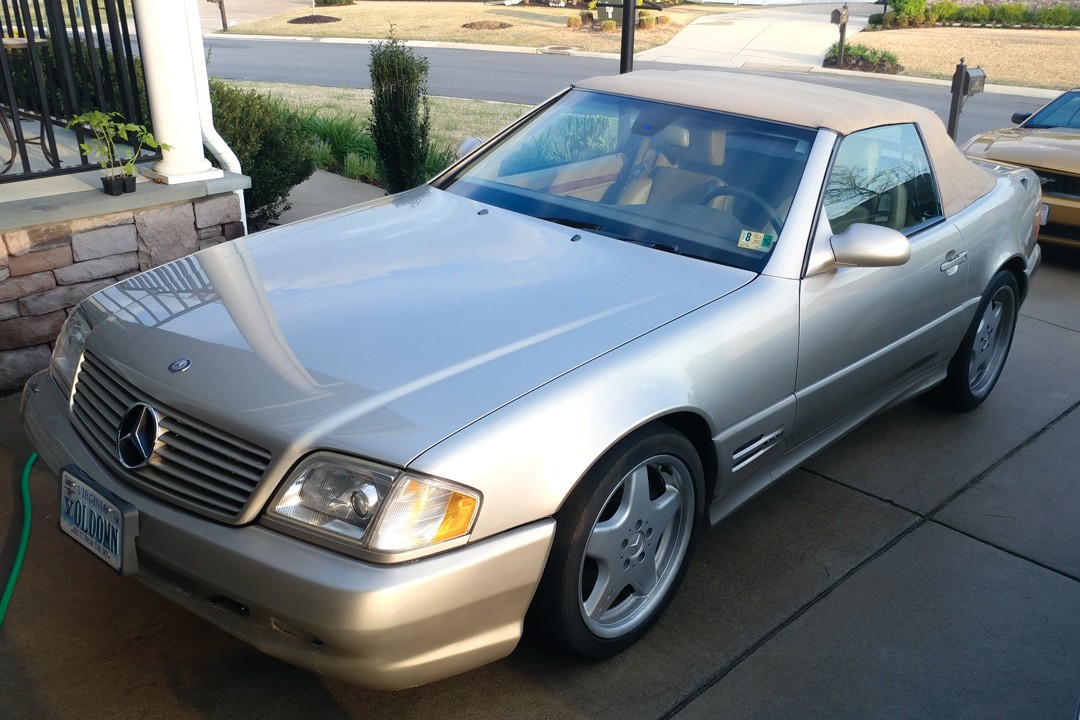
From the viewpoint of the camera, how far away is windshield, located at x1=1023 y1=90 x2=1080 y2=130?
8258 mm

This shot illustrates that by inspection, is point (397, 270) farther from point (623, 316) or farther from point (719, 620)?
point (719, 620)

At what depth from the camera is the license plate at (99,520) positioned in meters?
2.56

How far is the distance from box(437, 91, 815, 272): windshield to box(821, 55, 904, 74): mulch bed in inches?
848

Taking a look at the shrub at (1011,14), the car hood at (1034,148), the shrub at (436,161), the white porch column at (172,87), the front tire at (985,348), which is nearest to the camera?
the front tire at (985,348)

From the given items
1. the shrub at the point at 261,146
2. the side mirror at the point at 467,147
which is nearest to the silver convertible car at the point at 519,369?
the side mirror at the point at 467,147

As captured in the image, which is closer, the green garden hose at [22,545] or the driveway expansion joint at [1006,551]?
the green garden hose at [22,545]

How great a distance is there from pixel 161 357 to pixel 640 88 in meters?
2.31

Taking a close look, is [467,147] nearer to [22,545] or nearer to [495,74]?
[22,545]

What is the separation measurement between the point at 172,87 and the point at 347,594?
147 inches

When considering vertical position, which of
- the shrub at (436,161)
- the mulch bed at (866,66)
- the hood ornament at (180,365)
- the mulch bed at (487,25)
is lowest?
the mulch bed at (866,66)

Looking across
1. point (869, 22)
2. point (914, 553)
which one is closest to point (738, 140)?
point (914, 553)

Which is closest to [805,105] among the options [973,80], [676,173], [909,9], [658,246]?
[676,173]

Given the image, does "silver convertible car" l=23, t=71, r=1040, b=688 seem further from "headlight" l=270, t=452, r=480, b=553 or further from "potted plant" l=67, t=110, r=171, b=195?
"potted plant" l=67, t=110, r=171, b=195

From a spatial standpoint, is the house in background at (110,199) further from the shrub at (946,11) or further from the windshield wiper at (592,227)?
the shrub at (946,11)
